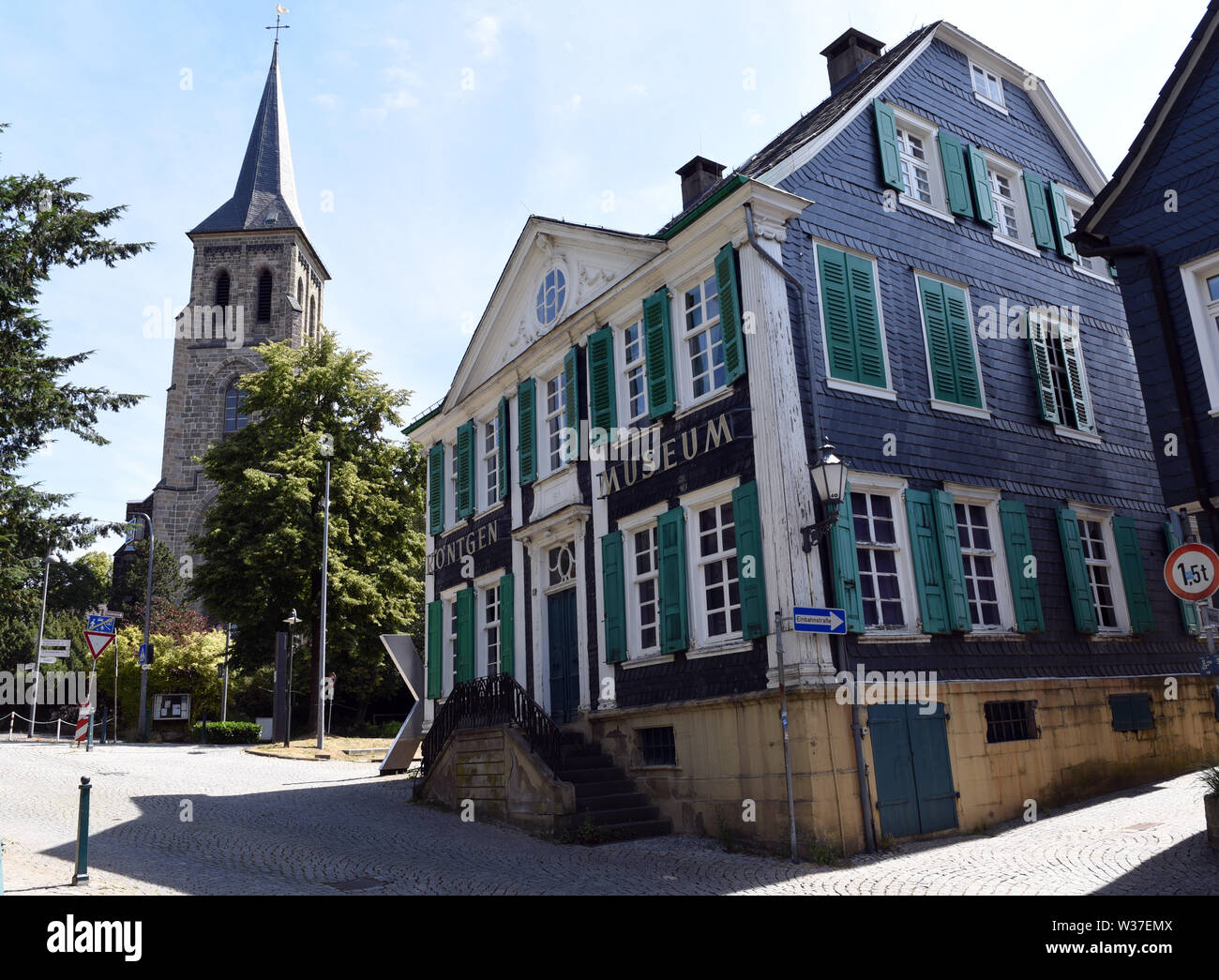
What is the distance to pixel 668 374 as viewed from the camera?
1429 cm

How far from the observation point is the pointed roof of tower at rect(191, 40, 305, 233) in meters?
64.2

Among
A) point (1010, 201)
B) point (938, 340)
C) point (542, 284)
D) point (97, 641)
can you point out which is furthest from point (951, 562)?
point (97, 641)

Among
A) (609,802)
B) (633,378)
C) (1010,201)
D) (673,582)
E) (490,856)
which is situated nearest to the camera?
(490,856)

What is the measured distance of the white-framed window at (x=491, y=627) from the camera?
730 inches

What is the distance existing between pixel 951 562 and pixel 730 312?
174 inches

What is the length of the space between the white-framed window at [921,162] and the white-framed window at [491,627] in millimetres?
9864

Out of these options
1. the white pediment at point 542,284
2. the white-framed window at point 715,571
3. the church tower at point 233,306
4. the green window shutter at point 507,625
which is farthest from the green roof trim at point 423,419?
the church tower at point 233,306

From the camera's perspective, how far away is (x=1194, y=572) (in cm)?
953

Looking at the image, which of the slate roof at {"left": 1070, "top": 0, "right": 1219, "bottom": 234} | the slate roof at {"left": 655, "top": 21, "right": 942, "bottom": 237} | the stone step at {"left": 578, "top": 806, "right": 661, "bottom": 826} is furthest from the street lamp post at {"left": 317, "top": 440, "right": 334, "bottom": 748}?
the slate roof at {"left": 1070, "top": 0, "right": 1219, "bottom": 234}

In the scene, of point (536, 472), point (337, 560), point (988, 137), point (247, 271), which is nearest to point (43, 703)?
point (337, 560)

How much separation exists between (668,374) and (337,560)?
19.2 m

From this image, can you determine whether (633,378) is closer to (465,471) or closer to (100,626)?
(465,471)

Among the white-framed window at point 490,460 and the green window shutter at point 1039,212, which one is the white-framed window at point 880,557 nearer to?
the green window shutter at point 1039,212
